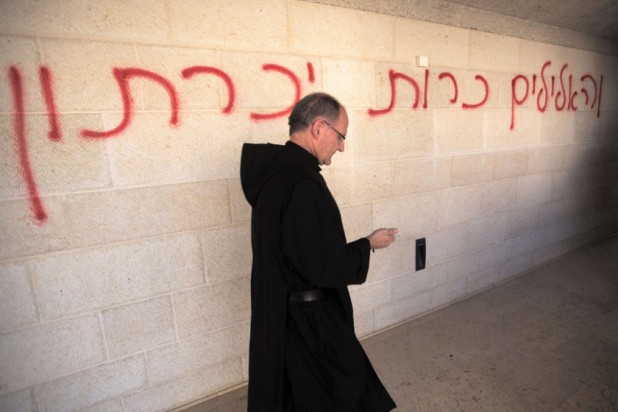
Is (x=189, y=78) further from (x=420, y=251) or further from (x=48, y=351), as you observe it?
(x=420, y=251)

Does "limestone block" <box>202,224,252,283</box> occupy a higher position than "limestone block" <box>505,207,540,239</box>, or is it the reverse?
"limestone block" <box>202,224,252,283</box>

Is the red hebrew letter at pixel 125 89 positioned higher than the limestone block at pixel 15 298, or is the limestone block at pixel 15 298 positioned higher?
the red hebrew letter at pixel 125 89

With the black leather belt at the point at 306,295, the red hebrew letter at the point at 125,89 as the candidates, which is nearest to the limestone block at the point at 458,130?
the black leather belt at the point at 306,295

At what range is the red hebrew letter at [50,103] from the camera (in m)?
1.46

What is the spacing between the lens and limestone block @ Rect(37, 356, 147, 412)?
1649 millimetres

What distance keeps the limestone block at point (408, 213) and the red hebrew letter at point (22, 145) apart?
1961 millimetres

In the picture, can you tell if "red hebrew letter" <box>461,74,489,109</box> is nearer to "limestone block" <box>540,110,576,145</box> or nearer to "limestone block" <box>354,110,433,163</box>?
"limestone block" <box>354,110,433,163</box>

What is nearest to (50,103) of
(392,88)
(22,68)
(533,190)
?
(22,68)

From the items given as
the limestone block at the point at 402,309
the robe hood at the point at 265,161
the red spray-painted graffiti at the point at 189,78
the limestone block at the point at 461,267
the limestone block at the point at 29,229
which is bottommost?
the limestone block at the point at 402,309

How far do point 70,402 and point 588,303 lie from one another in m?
3.85

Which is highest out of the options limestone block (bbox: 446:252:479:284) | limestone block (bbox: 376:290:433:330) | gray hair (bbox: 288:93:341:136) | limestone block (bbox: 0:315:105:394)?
gray hair (bbox: 288:93:341:136)

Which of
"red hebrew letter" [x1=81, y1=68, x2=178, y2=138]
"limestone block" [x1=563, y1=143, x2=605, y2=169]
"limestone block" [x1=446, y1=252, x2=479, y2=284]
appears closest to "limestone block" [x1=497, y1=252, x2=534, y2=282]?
"limestone block" [x1=446, y1=252, x2=479, y2=284]

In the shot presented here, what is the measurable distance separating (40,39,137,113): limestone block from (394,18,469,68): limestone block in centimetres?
179

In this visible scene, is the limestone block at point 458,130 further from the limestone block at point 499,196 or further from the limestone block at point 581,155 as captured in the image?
the limestone block at point 581,155
